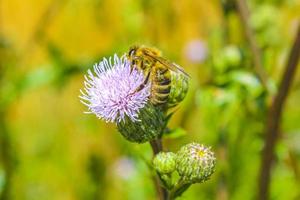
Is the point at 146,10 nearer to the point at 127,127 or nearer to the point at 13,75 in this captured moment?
the point at 13,75

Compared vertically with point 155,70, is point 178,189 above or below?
below

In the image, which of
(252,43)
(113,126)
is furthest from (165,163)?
(113,126)

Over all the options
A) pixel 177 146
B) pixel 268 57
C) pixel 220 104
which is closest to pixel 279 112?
pixel 220 104

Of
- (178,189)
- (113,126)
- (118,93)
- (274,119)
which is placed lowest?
(178,189)

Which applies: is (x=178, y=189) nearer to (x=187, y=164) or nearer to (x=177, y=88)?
(x=187, y=164)

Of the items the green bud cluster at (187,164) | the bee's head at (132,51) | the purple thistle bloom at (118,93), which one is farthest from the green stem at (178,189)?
the bee's head at (132,51)

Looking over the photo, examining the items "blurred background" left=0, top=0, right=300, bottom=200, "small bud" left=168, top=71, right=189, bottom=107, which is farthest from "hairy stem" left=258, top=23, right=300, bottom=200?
"small bud" left=168, top=71, right=189, bottom=107

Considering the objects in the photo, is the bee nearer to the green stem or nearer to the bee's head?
the bee's head
